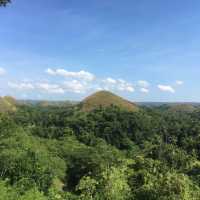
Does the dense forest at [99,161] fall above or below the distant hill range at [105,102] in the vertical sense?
below

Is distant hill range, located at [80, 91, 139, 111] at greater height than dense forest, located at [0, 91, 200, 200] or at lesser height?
greater

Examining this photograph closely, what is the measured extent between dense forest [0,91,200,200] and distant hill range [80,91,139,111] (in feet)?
52.5

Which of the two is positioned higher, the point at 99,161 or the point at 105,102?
the point at 105,102

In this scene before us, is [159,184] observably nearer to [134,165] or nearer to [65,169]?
[134,165]

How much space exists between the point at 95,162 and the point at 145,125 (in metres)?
50.0

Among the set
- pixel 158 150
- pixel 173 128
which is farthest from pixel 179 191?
pixel 173 128

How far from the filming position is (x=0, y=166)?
34.7 metres

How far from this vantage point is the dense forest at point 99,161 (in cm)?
2217

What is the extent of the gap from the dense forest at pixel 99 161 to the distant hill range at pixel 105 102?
52.5 ft

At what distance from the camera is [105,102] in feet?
430

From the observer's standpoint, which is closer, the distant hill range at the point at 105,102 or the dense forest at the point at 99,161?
the dense forest at the point at 99,161

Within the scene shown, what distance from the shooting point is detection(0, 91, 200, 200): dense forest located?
22.2m

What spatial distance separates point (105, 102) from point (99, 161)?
274 ft

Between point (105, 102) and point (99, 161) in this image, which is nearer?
point (99, 161)
